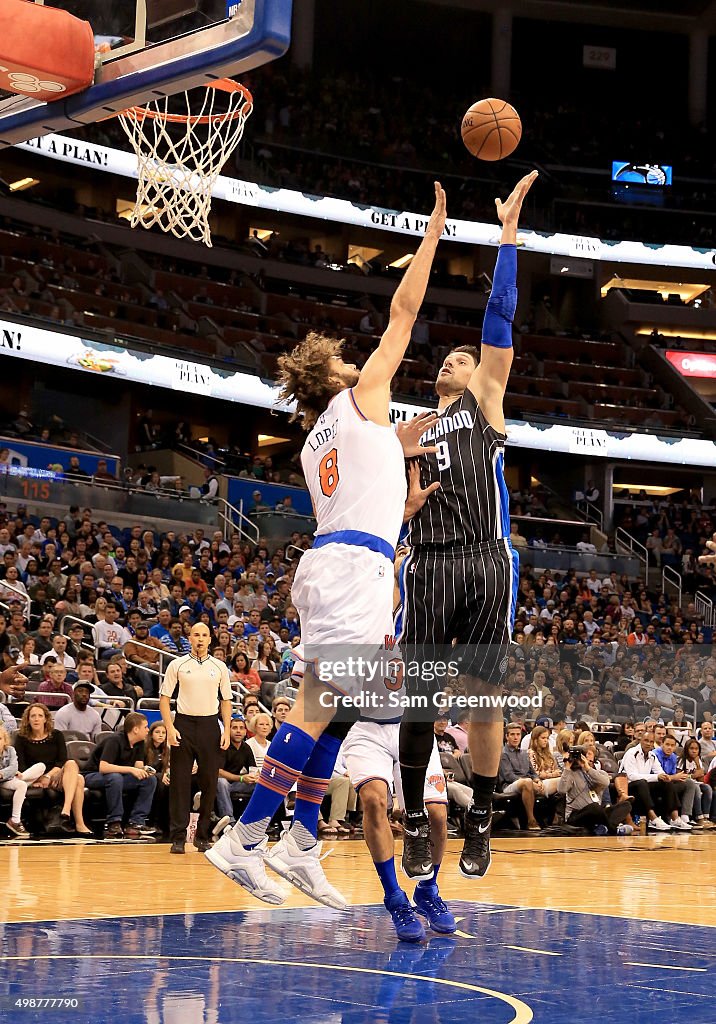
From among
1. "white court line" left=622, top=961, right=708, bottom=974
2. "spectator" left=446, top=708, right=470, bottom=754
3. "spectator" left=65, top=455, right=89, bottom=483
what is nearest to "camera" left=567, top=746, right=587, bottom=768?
"spectator" left=446, top=708, right=470, bottom=754

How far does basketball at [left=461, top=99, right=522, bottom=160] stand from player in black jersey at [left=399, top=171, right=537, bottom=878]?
42.7 inches

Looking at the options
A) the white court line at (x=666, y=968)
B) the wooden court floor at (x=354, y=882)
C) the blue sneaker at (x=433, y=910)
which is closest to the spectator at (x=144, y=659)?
the wooden court floor at (x=354, y=882)

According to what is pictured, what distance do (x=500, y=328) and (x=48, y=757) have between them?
692cm

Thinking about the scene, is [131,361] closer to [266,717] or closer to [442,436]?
[266,717]

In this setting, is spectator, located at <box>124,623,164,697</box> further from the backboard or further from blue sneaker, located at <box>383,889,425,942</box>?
blue sneaker, located at <box>383,889,425,942</box>

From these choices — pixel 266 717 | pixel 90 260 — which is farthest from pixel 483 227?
pixel 266 717

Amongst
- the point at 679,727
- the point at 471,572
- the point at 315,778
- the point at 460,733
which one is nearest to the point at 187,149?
the point at 471,572

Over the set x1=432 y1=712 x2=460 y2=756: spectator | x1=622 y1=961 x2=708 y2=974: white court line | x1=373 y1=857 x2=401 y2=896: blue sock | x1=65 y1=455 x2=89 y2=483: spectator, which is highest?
x1=65 y1=455 x2=89 y2=483: spectator

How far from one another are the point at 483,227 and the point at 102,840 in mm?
28495

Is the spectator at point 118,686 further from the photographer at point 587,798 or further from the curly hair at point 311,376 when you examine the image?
the curly hair at point 311,376

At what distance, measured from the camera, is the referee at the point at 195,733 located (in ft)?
34.7

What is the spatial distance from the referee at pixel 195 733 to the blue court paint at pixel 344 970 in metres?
4.43

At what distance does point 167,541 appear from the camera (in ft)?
66.3

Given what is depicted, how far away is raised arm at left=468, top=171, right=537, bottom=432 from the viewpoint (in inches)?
236
